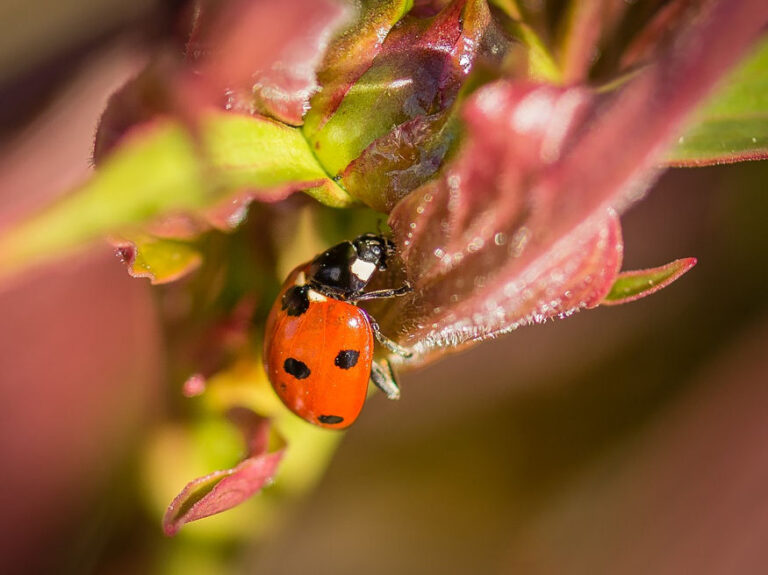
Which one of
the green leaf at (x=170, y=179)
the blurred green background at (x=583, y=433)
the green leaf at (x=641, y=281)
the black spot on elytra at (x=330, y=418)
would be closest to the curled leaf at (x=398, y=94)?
the green leaf at (x=170, y=179)

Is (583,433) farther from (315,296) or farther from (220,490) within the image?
(220,490)

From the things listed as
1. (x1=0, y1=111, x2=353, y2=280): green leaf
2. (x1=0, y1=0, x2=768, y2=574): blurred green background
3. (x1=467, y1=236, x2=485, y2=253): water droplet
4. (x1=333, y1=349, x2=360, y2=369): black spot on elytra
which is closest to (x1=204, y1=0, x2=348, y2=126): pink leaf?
(x1=0, y1=111, x2=353, y2=280): green leaf

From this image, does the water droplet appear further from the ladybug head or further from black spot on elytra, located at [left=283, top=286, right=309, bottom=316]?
black spot on elytra, located at [left=283, top=286, right=309, bottom=316]

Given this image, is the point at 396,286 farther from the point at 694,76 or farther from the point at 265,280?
the point at 694,76

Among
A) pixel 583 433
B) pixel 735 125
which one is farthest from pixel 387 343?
pixel 583 433

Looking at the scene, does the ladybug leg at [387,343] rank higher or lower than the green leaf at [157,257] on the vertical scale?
lower

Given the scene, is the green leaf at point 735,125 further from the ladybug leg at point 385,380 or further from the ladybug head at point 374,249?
the ladybug leg at point 385,380

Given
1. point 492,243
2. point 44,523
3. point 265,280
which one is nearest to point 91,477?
point 44,523
